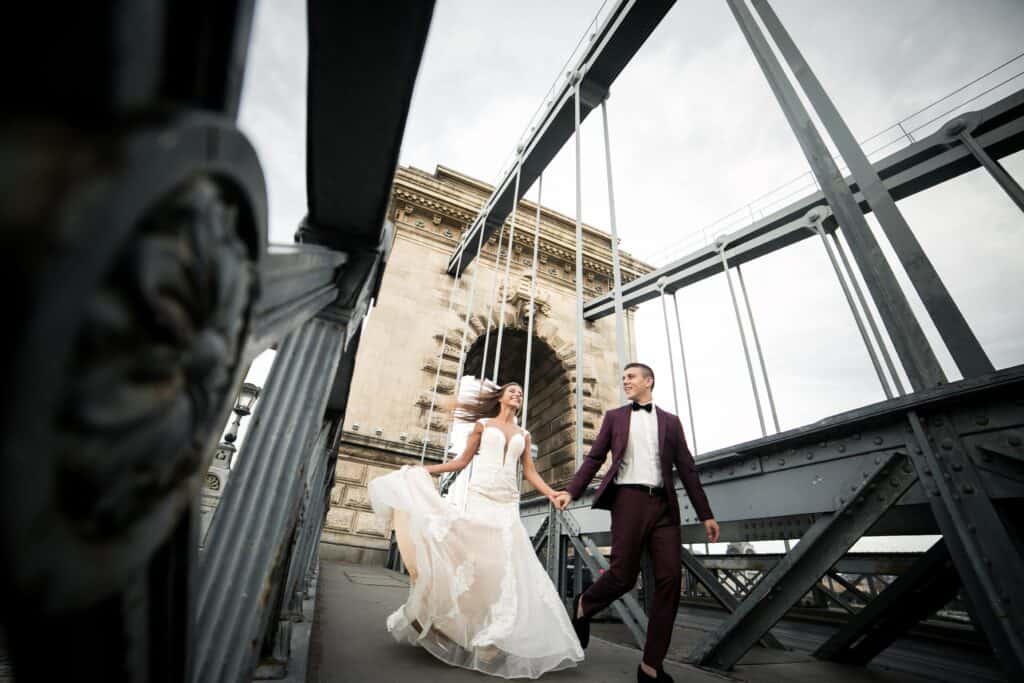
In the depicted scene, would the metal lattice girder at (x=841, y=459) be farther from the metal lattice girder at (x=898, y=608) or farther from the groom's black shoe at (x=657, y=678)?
the groom's black shoe at (x=657, y=678)

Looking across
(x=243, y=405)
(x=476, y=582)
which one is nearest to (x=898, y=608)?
(x=476, y=582)

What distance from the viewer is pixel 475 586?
1733 mm

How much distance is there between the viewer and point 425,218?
26.5ft

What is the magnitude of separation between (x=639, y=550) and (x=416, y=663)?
37.2 inches

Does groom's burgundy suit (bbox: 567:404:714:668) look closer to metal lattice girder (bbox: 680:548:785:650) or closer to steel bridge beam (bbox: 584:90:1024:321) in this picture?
metal lattice girder (bbox: 680:548:785:650)

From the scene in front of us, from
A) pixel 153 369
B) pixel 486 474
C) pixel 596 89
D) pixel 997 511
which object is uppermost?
pixel 596 89

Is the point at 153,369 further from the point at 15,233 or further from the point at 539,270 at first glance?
the point at 539,270

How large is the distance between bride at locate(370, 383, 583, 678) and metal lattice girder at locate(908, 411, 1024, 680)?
1248 mm

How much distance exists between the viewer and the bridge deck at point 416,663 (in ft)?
4.28

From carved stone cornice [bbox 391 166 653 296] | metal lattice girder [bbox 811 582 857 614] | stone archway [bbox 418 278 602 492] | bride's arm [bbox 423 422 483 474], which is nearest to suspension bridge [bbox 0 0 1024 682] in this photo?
bride's arm [bbox 423 422 483 474]

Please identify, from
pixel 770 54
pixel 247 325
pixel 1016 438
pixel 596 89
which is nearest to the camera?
pixel 247 325

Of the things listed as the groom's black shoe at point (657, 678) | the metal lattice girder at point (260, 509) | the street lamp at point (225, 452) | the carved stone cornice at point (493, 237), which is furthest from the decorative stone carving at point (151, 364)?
the carved stone cornice at point (493, 237)

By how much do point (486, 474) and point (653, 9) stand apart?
13.3 feet

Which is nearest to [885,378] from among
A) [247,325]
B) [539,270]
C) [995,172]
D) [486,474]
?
[995,172]
